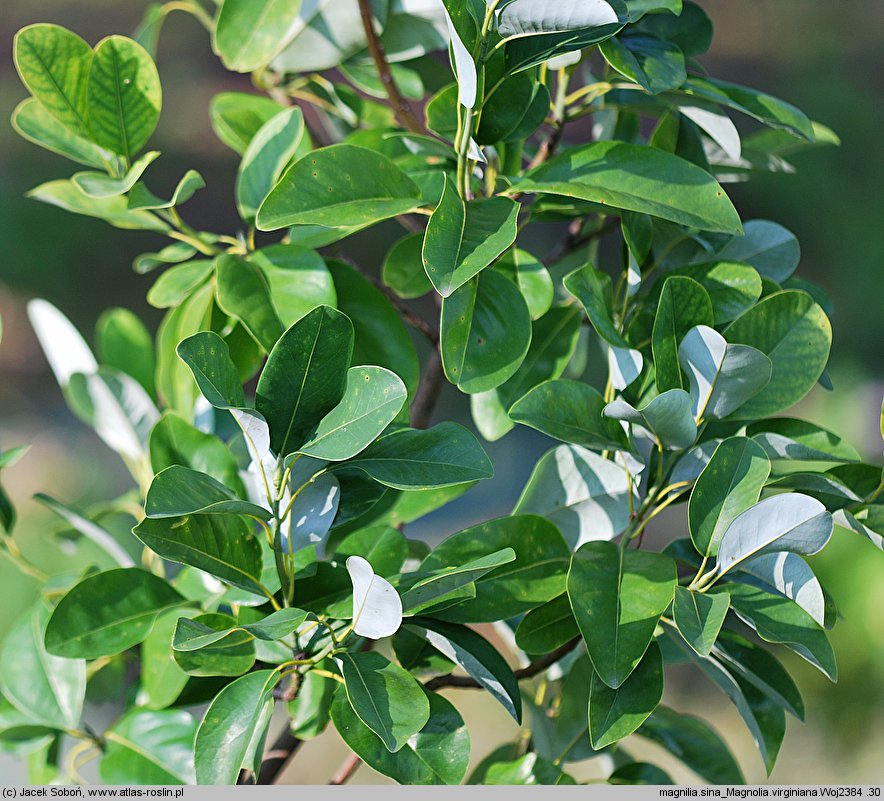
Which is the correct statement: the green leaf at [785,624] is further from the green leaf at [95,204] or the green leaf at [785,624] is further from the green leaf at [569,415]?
the green leaf at [95,204]

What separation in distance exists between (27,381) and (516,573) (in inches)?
101

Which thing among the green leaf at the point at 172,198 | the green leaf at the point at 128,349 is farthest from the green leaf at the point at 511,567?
the green leaf at the point at 128,349

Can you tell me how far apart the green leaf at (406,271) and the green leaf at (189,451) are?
131 millimetres

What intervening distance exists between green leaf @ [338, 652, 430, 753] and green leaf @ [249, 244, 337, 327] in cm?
17

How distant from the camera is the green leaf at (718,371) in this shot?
37 centimetres

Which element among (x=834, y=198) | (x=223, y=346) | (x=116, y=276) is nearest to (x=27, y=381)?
(x=116, y=276)

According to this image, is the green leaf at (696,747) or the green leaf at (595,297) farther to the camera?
the green leaf at (696,747)

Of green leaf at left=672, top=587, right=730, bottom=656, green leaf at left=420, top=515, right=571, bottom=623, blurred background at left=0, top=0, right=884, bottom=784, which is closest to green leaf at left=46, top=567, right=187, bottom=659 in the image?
green leaf at left=420, top=515, right=571, bottom=623

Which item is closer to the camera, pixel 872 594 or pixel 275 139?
pixel 275 139

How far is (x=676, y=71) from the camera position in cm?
39

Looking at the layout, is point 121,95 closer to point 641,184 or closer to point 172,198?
point 172,198

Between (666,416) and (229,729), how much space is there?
0.23 meters

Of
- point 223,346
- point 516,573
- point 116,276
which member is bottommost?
point 116,276

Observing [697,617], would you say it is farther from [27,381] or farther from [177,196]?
[27,381]
